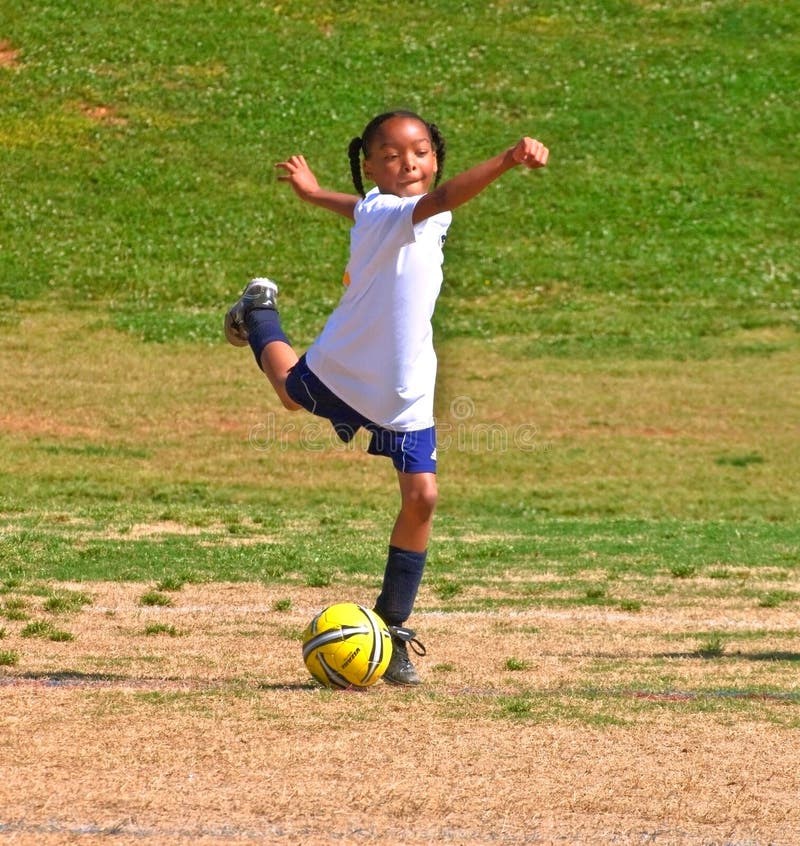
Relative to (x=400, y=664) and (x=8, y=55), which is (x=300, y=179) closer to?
(x=400, y=664)

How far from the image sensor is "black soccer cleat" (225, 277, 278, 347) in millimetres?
7730

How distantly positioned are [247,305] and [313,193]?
26.9 inches

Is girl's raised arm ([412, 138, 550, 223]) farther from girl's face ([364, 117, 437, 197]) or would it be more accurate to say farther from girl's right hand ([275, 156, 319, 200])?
girl's right hand ([275, 156, 319, 200])

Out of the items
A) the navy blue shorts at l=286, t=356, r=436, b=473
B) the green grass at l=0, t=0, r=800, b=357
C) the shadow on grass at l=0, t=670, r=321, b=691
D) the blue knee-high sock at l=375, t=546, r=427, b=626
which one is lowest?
the shadow on grass at l=0, t=670, r=321, b=691

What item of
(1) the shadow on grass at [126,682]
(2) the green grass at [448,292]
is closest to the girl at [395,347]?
(1) the shadow on grass at [126,682]

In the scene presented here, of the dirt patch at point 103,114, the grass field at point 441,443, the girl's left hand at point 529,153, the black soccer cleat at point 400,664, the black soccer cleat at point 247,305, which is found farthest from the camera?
the dirt patch at point 103,114

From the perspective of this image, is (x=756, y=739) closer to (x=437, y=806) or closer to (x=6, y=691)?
(x=437, y=806)

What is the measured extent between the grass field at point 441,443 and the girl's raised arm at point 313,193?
7.11ft

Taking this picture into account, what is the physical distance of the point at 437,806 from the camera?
480cm

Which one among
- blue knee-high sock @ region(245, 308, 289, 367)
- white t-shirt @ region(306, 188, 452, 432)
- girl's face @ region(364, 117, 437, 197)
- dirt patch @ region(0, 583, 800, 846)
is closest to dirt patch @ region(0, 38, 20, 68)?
dirt patch @ region(0, 583, 800, 846)

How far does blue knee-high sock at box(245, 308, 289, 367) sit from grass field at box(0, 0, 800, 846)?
5.00 ft

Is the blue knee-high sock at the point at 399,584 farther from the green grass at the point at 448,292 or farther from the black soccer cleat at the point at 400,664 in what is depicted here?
the green grass at the point at 448,292

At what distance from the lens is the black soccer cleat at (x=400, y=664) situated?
22.1ft

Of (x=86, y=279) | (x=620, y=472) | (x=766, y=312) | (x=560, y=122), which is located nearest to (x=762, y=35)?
(x=560, y=122)
